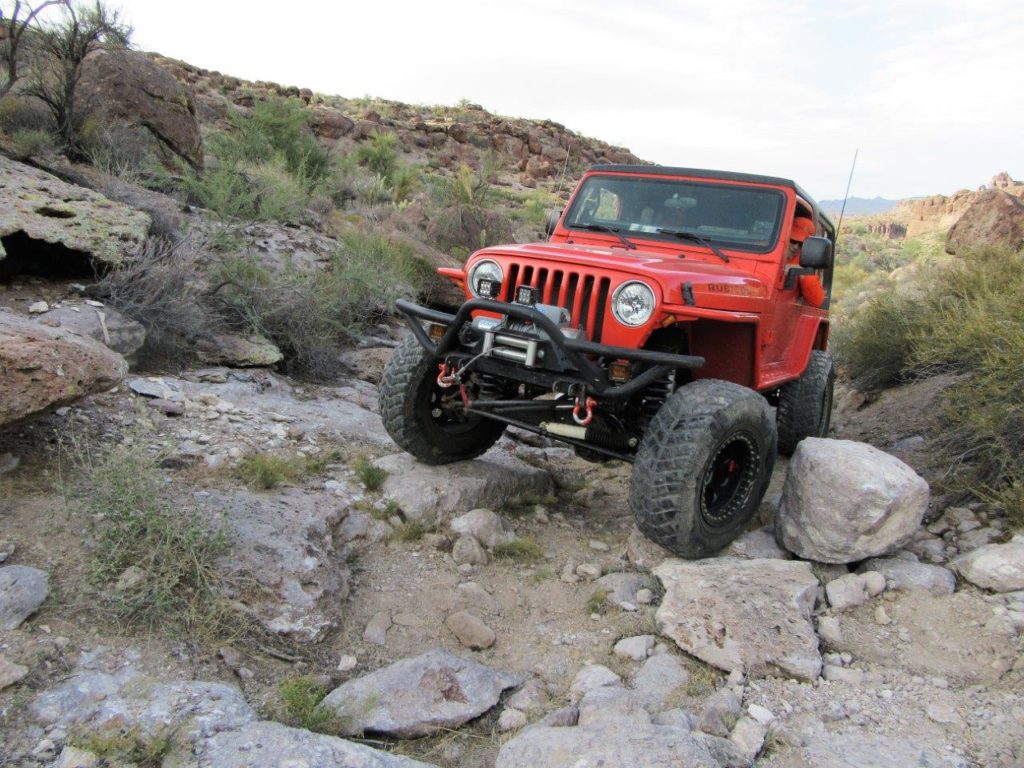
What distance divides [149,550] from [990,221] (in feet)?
48.0

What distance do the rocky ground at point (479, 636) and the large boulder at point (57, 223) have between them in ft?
5.24

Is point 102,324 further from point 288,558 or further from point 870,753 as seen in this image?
point 870,753

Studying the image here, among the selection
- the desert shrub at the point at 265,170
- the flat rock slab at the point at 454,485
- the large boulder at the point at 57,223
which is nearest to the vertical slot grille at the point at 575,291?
the flat rock slab at the point at 454,485

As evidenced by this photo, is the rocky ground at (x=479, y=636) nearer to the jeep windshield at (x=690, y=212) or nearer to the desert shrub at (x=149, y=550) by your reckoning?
the desert shrub at (x=149, y=550)

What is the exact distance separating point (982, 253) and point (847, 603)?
6652 millimetres

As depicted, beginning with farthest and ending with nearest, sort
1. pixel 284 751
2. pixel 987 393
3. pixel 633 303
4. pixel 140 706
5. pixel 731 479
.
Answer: pixel 987 393 → pixel 731 479 → pixel 633 303 → pixel 140 706 → pixel 284 751

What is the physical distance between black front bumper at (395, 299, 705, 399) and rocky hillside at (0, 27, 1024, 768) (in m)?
0.94

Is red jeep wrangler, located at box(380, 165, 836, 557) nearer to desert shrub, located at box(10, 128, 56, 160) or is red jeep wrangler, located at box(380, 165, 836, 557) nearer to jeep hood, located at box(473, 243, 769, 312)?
jeep hood, located at box(473, 243, 769, 312)

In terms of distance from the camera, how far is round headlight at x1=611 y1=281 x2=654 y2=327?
3777 mm

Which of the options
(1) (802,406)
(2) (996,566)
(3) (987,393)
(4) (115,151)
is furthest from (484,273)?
(4) (115,151)

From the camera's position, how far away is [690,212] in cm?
511

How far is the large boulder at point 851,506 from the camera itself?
4.00 meters

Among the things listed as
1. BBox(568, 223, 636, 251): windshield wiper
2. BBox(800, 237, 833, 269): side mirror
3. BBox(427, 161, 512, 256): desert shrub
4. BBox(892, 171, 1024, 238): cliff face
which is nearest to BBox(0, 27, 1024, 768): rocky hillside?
BBox(800, 237, 833, 269): side mirror

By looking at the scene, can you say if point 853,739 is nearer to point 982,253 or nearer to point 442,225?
point 982,253
